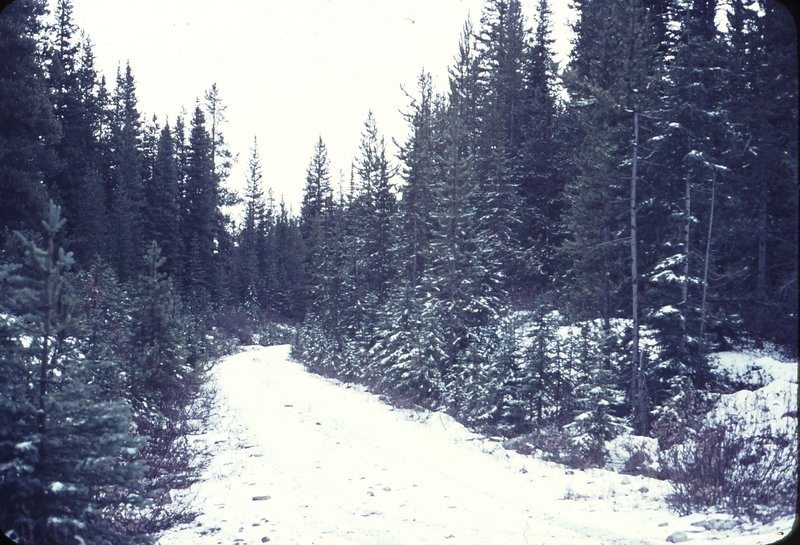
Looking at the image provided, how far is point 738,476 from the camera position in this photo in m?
7.35

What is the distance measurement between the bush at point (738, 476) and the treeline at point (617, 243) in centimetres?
236

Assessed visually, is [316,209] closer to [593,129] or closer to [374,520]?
[593,129]

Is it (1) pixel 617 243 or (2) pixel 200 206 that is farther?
(2) pixel 200 206

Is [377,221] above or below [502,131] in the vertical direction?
below

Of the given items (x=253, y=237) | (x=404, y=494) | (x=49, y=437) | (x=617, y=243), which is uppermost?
(x=253, y=237)

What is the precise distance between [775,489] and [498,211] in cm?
2451

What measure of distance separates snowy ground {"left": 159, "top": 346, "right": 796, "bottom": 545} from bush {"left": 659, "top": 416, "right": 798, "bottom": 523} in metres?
0.34

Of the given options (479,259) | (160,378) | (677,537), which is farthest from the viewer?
(479,259)

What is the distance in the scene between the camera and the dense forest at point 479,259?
5.65 meters

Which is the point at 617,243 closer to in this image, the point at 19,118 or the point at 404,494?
the point at 404,494

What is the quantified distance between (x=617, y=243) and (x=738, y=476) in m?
12.4

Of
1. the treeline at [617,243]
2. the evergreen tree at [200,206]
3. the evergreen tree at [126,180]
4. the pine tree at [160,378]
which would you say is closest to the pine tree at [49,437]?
the pine tree at [160,378]

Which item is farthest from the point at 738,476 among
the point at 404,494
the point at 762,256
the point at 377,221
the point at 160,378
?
the point at 377,221

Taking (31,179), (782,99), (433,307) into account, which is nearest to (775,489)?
(782,99)
